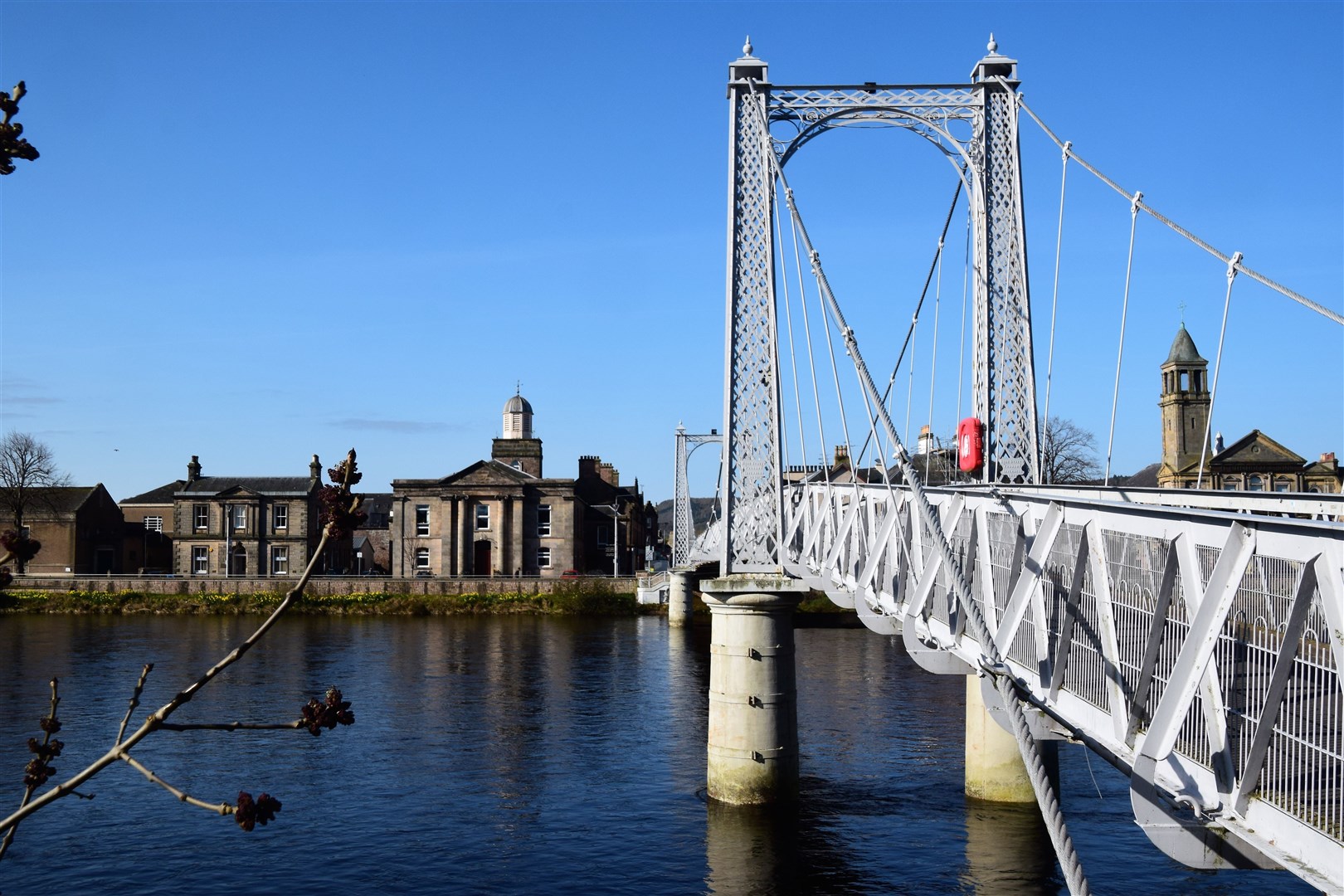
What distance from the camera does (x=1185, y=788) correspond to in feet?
22.0

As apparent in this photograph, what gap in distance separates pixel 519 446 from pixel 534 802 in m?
68.5

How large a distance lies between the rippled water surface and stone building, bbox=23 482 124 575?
4183cm

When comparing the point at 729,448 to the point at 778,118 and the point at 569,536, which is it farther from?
the point at 569,536

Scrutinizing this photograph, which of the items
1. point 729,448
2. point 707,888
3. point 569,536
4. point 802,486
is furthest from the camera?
point 569,536

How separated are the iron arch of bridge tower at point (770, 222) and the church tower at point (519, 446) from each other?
68193 mm

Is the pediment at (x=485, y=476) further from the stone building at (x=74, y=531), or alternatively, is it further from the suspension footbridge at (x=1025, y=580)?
the suspension footbridge at (x=1025, y=580)

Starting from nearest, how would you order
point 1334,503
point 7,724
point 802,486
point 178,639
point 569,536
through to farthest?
point 1334,503 < point 802,486 < point 7,724 < point 178,639 < point 569,536

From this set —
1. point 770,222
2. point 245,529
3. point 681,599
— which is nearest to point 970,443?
point 770,222

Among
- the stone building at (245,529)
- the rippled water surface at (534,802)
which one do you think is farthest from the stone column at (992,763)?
the stone building at (245,529)

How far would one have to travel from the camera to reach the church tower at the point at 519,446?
8906cm

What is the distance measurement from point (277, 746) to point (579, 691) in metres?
10.9

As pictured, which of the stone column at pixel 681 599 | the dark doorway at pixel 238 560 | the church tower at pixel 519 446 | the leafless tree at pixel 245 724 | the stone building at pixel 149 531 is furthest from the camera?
the church tower at pixel 519 446

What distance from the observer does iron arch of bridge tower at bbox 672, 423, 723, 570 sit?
7931 cm

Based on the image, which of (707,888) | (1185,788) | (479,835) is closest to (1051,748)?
(707,888)
